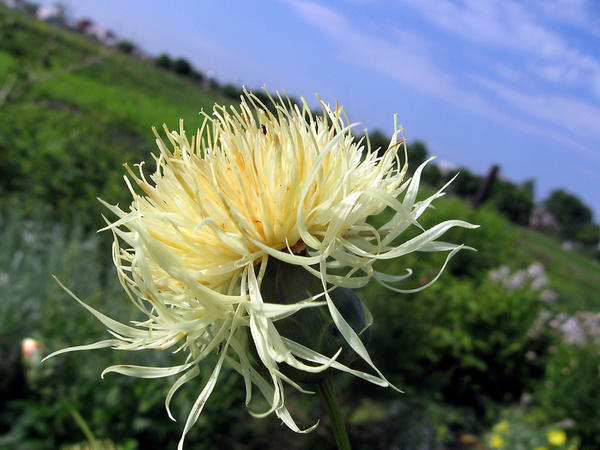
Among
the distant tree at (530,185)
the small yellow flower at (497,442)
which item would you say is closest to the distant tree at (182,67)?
the distant tree at (530,185)

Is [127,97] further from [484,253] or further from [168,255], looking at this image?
[168,255]

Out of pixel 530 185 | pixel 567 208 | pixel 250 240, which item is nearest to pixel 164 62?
pixel 530 185

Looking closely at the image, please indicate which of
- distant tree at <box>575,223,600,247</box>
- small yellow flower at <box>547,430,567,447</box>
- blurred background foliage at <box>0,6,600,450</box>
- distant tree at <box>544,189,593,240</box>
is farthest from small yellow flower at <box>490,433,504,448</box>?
distant tree at <box>544,189,593,240</box>

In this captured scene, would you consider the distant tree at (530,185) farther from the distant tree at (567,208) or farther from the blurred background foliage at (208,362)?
the blurred background foliage at (208,362)

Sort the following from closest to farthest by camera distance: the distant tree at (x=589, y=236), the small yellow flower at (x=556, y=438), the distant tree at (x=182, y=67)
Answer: the small yellow flower at (x=556, y=438) < the distant tree at (x=589, y=236) < the distant tree at (x=182, y=67)

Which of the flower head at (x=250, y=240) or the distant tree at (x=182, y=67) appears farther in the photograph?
the distant tree at (x=182, y=67)

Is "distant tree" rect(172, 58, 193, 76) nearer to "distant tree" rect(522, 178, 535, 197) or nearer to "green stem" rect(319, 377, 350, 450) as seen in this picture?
"distant tree" rect(522, 178, 535, 197)

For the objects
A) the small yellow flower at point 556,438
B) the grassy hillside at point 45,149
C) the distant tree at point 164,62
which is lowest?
the distant tree at point 164,62
